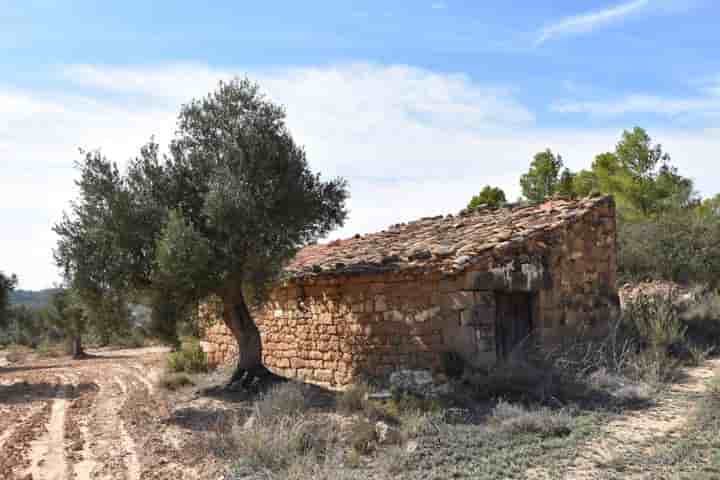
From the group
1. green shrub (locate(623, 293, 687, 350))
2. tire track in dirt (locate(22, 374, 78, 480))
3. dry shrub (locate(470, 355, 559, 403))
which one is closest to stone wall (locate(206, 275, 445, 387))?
dry shrub (locate(470, 355, 559, 403))

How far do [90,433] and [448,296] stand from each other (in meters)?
5.76

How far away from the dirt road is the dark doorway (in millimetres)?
5437

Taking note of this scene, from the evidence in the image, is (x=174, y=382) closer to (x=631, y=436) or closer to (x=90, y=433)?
(x=90, y=433)

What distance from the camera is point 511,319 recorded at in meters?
11.6

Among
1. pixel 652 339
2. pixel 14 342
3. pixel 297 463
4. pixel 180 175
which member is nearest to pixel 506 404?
pixel 297 463

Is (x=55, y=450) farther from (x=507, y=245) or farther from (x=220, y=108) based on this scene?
(x=507, y=245)

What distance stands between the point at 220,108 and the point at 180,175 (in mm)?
1352

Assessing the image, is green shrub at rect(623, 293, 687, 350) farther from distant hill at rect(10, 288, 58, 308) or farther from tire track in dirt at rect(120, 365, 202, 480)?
distant hill at rect(10, 288, 58, 308)

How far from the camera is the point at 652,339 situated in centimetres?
1151

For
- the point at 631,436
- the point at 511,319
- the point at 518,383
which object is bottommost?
the point at 631,436

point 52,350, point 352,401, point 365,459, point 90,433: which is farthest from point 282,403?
point 52,350

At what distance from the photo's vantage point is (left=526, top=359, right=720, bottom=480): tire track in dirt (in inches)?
257

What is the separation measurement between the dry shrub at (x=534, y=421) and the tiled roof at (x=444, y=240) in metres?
2.82

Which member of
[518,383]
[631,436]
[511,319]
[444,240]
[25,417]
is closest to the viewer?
[631,436]
